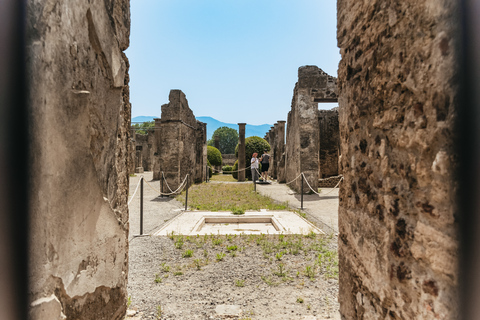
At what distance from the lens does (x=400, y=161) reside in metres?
1.46

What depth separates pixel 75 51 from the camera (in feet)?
5.41

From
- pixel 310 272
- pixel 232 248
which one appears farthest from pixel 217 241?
pixel 310 272

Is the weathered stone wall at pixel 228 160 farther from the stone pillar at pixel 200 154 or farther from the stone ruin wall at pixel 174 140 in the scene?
the stone ruin wall at pixel 174 140

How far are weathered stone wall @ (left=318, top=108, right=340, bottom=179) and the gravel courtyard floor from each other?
10727mm

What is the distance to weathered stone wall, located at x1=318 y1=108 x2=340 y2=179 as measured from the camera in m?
15.2

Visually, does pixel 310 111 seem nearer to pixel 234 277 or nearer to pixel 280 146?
pixel 280 146

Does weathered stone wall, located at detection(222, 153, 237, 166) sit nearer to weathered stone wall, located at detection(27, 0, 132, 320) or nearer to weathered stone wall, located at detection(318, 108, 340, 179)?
weathered stone wall, located at detection(318, 108, 340, 179)

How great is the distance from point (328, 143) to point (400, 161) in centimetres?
1444

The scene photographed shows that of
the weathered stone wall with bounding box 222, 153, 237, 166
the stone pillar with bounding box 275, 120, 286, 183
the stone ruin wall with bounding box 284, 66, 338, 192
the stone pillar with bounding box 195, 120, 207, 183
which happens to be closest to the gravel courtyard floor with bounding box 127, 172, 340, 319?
the stone ruin wall with bounding box 284, 66, 338, 192

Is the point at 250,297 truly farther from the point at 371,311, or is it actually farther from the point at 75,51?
the point at 75,51

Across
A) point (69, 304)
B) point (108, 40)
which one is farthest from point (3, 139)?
point (108, 40)

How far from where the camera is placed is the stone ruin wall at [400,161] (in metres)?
1.12

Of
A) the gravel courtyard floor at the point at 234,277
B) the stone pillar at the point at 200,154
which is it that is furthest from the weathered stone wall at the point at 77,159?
the stone pillar at the point at 200,154

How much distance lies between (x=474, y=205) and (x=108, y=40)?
234cm
